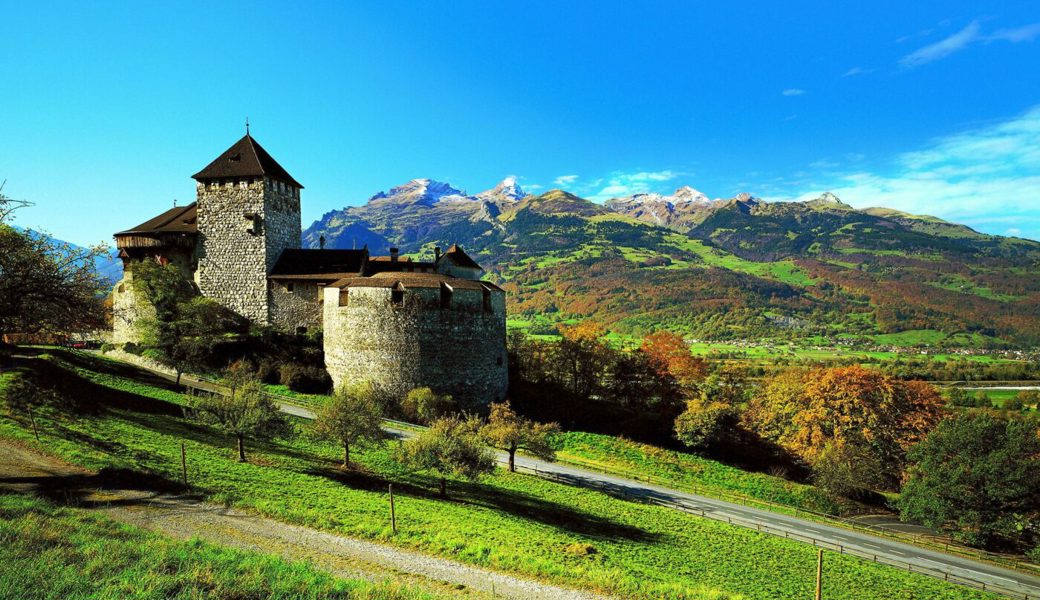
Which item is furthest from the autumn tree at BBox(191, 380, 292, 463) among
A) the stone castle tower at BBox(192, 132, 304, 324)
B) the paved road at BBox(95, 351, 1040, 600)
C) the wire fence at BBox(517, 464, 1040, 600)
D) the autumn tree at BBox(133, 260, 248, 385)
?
the stone castle tower at BBox(192, 132, 304, 324)

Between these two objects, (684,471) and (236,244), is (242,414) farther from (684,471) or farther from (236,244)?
(684,471)

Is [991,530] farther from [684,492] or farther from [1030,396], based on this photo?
[1030,396]

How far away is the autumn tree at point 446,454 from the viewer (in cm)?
2253

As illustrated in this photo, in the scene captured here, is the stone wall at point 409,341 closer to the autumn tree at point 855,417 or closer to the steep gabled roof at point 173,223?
the steep gabled roof at point 173,223

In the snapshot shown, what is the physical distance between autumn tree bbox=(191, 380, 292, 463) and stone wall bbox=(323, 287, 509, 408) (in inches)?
612

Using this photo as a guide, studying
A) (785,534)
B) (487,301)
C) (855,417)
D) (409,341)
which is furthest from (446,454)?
(855,417)

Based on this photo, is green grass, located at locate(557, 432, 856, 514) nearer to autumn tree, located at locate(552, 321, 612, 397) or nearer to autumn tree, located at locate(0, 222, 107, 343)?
autumn tree, located at locate(552, 321, 612, 397)

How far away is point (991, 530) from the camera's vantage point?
93.5 feet

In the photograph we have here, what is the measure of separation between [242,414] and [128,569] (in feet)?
47.2

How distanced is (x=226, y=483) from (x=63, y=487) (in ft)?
14.8

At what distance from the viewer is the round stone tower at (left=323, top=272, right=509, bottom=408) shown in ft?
127

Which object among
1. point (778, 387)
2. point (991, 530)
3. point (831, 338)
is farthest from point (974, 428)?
point (831, 338)

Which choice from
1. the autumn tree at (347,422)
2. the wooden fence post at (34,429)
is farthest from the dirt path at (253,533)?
the autumn tree at (347,422)

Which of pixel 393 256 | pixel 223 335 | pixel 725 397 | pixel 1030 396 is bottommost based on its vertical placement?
pixel 1030 396
